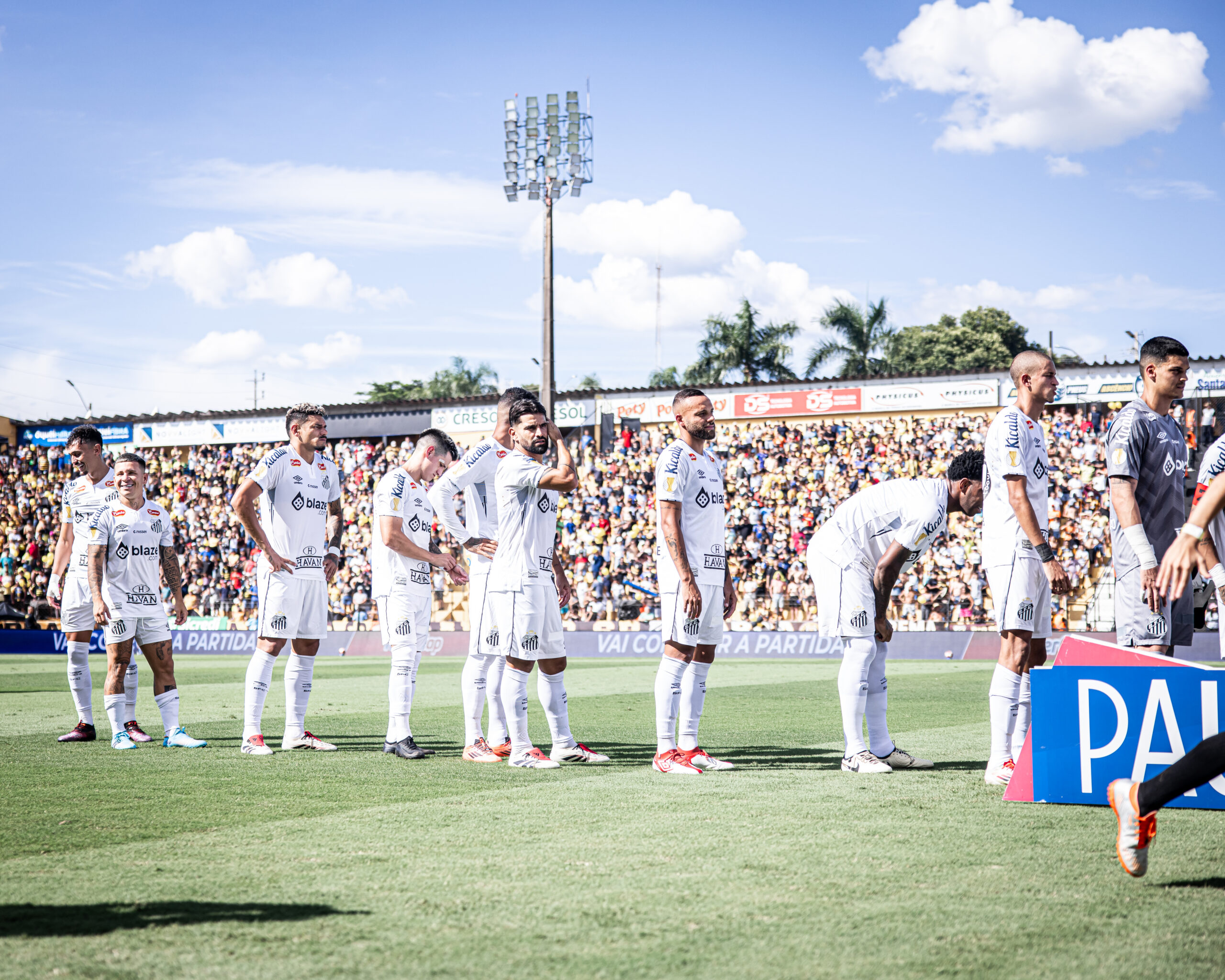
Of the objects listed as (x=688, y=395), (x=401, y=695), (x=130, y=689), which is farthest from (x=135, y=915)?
(x=130, y=689)

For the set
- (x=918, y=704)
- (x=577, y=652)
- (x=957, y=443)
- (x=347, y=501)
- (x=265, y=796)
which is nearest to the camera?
(x=265, y=796)

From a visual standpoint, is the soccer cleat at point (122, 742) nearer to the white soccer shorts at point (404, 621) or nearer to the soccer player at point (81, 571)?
the soccer player at point (81, 571)

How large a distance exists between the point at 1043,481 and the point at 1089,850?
2663mm

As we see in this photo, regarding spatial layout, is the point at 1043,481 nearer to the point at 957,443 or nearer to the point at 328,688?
the point at 328,688

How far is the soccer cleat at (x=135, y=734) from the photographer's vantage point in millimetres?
9055

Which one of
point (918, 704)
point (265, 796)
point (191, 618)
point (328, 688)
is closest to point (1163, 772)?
point (265, 796)

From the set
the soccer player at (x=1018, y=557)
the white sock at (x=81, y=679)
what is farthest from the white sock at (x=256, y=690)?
the soccer player at (x=1018, y=557)

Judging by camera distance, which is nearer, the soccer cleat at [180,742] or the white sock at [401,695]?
the white sock at [401,695]

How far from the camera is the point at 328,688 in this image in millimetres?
15961

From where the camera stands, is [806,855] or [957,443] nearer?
[806,855]

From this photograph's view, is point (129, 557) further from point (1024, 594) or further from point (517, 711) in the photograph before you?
point (1024, 594)

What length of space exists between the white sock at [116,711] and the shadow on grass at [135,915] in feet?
17.6

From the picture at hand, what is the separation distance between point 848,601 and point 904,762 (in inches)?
44.7

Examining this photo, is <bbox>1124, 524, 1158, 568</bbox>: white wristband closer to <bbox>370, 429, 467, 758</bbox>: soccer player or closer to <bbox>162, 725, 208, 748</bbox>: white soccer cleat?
<bbox>370, 429, 467, 758</bbox>: soccer player
